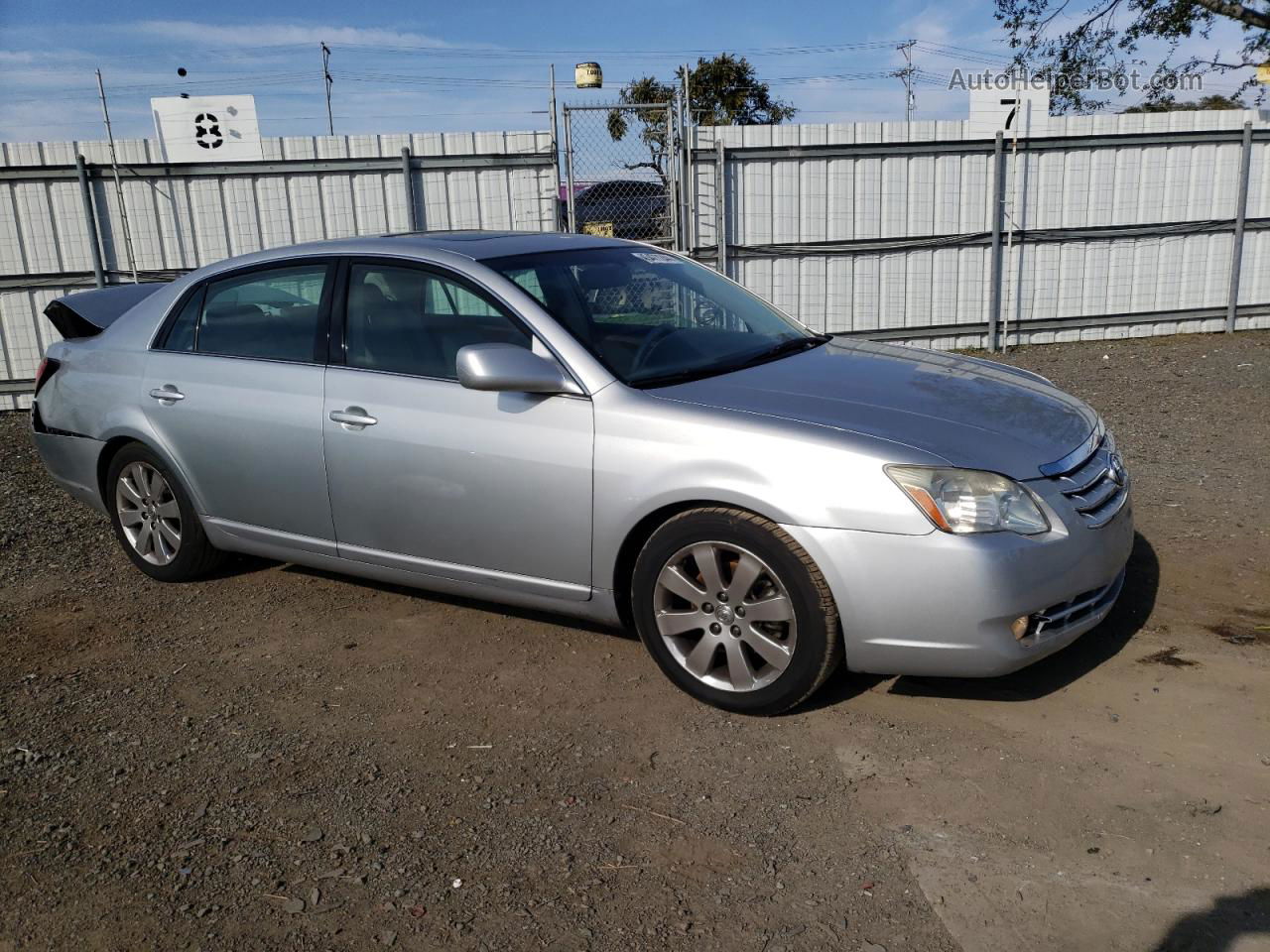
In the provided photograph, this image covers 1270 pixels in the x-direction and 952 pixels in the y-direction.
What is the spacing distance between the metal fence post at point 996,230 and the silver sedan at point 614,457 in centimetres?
766

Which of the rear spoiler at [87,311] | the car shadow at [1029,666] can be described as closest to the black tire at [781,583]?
the car shadow at [1029,666]

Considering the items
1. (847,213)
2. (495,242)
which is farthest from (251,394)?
(847,213)

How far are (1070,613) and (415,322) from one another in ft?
8.82

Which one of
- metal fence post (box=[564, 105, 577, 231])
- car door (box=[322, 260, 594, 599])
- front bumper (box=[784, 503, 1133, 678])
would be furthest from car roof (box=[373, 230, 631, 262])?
metal fence post (box=[564, 105, 577, 231])

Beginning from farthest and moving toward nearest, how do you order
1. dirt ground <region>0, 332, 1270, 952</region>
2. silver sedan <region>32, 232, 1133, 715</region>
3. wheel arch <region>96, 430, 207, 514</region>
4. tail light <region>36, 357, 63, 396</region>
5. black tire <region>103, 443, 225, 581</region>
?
tail light <region>36, 357, 63, 396</region> < black tire <region>103, 443, 225, 581</region> < wheel arch <region>96, 430, 207, 514</region> < silver sedan <region>32, 232, 1133, 715</region> < dirt ground <region>0, 332, 1270, 952</region>

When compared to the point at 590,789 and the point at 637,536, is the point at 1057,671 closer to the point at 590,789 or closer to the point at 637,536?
the point at 637,536

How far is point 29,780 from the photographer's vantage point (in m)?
3.58

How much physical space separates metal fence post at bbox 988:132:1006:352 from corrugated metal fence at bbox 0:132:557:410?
475 centimetres

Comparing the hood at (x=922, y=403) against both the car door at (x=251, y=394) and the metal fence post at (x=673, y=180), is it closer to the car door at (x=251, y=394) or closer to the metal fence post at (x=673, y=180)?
the car door at (x=251, y=394)

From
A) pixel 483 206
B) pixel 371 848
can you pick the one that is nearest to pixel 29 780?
pixel 371 848

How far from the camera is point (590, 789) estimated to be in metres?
3.40

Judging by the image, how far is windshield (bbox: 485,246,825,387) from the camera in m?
4.15

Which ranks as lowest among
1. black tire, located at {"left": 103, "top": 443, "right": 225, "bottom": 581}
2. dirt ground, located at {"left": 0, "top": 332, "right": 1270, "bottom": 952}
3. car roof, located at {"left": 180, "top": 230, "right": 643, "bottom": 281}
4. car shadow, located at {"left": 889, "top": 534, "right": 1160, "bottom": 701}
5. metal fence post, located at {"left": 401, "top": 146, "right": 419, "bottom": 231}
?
dirt ground, located at {"left": 0, "top": 332, "right": 1270, "bottom": 952}

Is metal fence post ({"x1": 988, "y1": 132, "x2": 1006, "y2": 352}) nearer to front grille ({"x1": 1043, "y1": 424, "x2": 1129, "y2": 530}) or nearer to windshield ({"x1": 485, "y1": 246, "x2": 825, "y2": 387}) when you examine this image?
windshield ({"x1": 485, "y1": 246, "x2": 825, "y2": 387})
